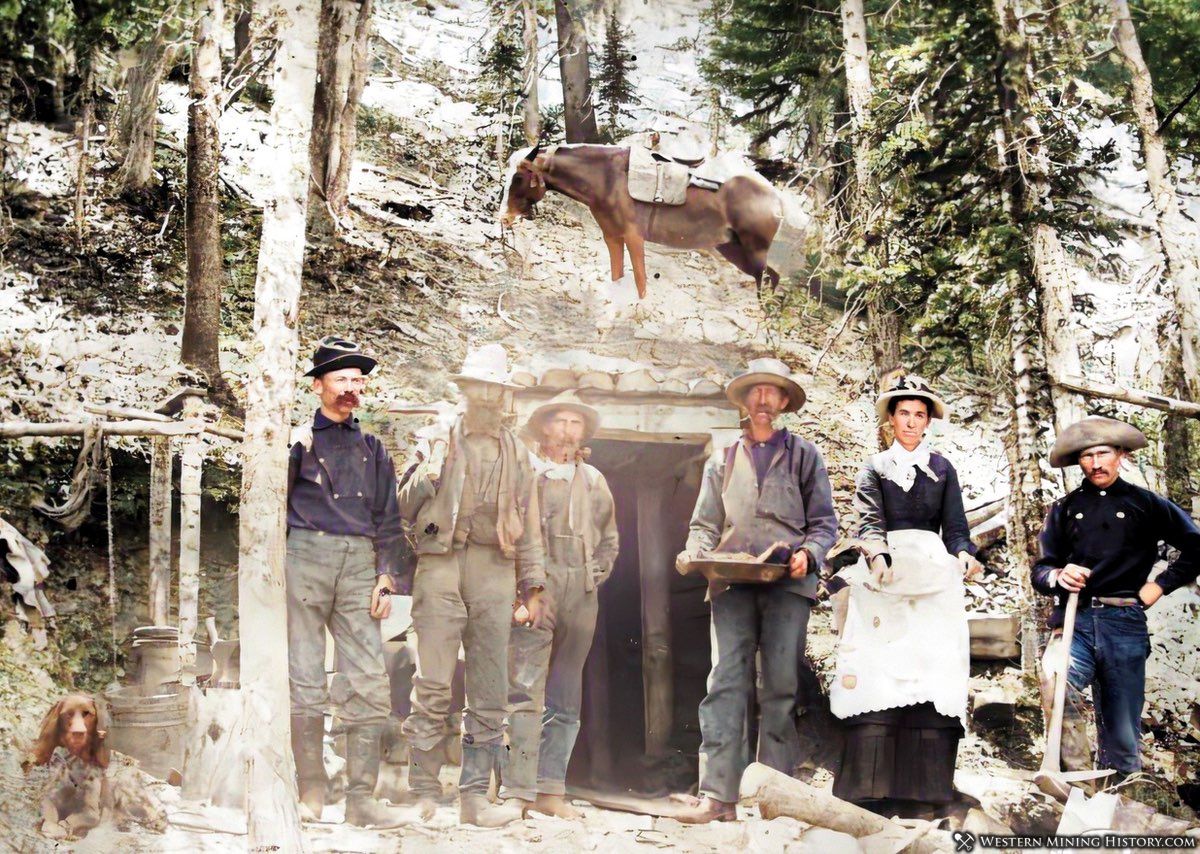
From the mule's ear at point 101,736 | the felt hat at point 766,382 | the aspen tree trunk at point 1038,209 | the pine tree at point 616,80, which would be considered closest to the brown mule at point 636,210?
the pine tree at point 616,80

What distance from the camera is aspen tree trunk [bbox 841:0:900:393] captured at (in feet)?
23.0

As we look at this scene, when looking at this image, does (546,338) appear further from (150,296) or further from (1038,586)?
(1038,586)

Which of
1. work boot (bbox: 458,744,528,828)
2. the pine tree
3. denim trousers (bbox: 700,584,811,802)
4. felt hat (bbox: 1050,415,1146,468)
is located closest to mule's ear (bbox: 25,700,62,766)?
work boot (bbox: 458,744,528,828)

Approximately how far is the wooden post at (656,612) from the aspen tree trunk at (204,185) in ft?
7.99

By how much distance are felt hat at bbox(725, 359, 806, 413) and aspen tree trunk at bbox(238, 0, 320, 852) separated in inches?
87.0

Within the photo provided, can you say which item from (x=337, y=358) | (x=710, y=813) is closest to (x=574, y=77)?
Result: (x=337, y=358)

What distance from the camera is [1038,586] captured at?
19.5ft

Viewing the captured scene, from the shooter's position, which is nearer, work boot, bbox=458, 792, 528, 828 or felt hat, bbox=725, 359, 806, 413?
work boot, bbox=458, 792, 528, 828

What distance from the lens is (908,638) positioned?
582 cm

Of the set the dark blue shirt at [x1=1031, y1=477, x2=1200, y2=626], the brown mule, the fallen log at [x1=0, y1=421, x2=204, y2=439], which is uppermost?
the brown mule

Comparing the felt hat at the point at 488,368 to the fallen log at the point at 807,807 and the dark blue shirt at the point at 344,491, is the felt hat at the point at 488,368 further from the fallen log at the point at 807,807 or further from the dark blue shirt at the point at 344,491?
the fallen log at the point at 807,807

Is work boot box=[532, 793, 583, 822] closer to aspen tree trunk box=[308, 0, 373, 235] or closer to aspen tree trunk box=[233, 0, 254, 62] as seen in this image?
aspen tree trunk box=[308, 0, 373, 235]

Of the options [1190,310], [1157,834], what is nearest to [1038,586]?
[1157,834]

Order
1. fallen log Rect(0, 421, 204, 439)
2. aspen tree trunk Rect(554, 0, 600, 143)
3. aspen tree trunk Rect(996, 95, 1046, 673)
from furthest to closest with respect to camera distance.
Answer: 1. aspen tree trunk Rect(554, 0, 600, 143)
2. aspen tree trunk Rect(996, 95, 1046, 673)
3. fallen log Rect(0, 421, 204, 439)
